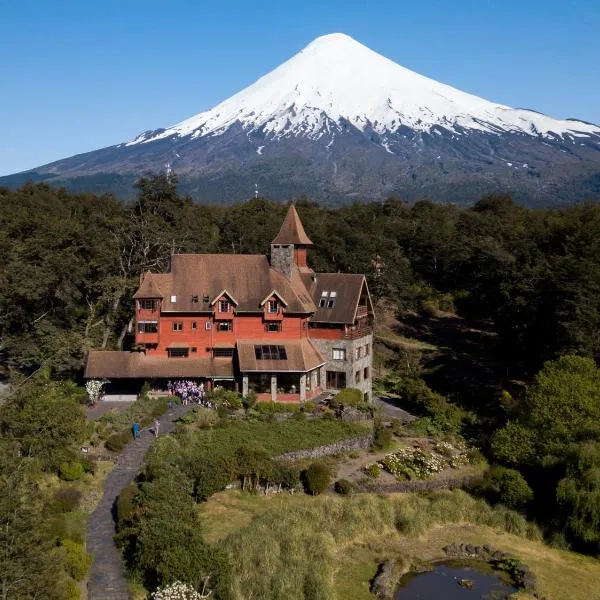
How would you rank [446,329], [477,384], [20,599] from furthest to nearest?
[446,329], [477,384], [20,599]

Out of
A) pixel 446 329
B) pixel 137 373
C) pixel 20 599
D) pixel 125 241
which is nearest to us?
pixel 20 599

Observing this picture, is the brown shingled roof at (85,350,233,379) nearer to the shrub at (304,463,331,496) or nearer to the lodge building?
the lodge building

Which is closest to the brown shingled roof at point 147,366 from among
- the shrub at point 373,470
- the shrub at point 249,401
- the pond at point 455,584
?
the shrub at point 249,401

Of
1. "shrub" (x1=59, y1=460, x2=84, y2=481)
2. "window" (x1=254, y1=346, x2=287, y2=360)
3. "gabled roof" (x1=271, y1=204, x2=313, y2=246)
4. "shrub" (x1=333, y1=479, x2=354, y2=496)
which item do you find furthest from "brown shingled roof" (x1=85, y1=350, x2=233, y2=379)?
"shrub" (x1=333, y1=479, x2=354, y2=496)

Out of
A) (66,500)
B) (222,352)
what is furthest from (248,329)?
(66,500)

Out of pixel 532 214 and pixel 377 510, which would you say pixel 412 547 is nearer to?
pixel 377 510

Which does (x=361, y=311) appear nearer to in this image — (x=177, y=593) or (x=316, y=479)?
(x=316, y=479)

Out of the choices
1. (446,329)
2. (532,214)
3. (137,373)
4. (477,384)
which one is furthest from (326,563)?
(532,214)
